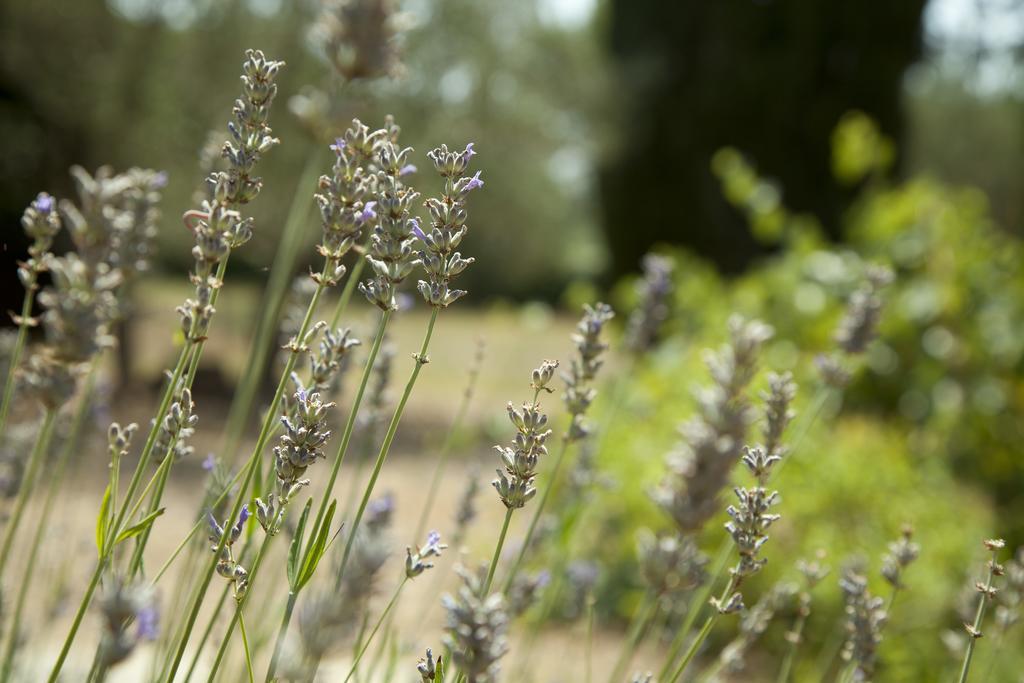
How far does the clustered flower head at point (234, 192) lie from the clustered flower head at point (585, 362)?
17.1 inches

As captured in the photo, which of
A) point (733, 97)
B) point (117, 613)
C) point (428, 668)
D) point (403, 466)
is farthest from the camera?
point (733, 97)

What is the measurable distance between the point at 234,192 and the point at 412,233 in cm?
18

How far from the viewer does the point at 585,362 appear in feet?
3.86

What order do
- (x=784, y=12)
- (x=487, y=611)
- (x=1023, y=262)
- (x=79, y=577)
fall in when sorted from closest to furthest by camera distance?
(x=487, y=611) → (x=79, y=577) → (x=1023, y=262) → (x=784, y=12)

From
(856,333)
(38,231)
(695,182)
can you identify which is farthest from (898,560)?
(695,182)

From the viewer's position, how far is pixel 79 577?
382 centimetres

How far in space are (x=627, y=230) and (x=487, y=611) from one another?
1107 centimetres

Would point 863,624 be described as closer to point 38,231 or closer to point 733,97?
point 38,231

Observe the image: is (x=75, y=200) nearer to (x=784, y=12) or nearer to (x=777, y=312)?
(x=777, y=312)

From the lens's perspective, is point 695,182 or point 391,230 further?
point 695,182

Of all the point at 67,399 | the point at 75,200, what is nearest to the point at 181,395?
the point at 67,399

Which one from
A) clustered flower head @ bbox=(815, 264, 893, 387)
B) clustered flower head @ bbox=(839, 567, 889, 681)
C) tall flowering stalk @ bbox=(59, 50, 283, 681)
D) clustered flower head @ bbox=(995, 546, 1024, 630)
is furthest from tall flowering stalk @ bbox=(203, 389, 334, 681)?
clustered flower head @ bbox=(815, 264, 893, 387)

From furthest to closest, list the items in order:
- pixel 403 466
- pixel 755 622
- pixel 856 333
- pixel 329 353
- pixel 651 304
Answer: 1. pixel 403 466
2. pixel 651 304
3. pixel 856 333
4. pixel 755 622
5. pixel 329 353

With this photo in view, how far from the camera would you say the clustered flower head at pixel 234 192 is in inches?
34.6
